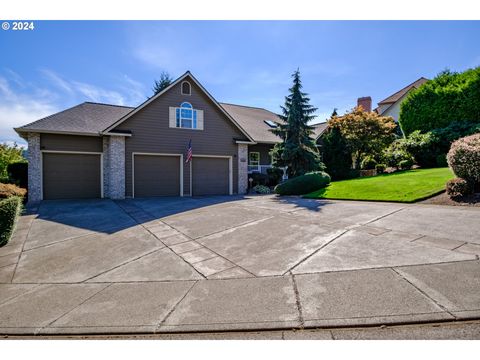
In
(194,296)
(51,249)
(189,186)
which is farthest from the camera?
(189,186)

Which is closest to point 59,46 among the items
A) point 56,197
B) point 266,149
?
point 56,197

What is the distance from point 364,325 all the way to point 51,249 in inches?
270

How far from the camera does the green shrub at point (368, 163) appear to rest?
20.2m

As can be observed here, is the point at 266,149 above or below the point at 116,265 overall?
above

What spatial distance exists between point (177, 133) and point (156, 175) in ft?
9.51

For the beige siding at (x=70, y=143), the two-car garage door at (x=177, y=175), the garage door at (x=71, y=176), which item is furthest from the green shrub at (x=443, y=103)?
the garage door at (x=71, y=176)

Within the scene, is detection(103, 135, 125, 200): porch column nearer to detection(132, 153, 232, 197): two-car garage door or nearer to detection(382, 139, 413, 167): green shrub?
detection(132, 153, 232, 197): two-car garage door

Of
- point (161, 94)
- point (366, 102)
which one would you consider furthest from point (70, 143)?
point (366, 102)

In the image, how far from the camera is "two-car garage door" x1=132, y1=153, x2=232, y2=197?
50.1 ft

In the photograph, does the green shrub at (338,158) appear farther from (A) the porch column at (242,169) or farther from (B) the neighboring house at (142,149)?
(A) the porch column at (242,169)

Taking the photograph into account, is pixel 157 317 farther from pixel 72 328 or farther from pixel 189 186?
pixel 189 186

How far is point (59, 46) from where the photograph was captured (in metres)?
8.54

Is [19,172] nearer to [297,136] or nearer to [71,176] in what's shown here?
[71,176]

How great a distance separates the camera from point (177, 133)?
52.5 ft
